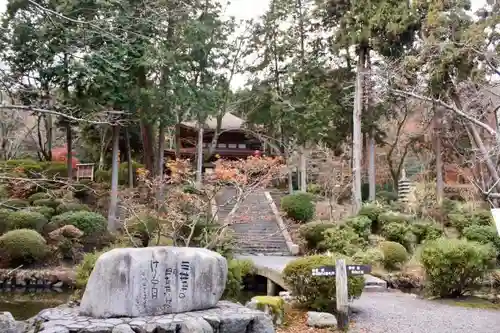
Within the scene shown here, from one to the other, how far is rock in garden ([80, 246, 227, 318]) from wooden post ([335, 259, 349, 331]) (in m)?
1.88

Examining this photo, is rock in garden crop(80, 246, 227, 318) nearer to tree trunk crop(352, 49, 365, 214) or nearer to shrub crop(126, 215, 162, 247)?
shrub crop(126, 215, 162, 247)

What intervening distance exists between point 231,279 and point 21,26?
11.4m

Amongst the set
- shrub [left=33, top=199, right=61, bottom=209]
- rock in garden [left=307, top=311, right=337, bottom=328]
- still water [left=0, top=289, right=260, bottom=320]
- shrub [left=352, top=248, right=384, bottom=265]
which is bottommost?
still water [left=0, top=289, right=260, bottom=320]

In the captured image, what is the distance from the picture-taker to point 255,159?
15.9 meters

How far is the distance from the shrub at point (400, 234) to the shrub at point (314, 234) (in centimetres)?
191

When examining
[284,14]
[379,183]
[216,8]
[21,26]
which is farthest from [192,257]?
[379,183]

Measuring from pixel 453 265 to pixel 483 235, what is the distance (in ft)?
18.3

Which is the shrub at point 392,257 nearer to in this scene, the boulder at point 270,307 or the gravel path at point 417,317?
the gravel path at point 417,317

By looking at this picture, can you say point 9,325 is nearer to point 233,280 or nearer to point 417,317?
point 233,280

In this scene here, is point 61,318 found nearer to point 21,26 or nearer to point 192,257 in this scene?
point 192,257

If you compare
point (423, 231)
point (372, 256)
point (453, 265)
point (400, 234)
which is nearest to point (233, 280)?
point (453, 265)

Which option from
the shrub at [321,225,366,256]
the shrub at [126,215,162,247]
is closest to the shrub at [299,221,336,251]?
the shrub at [321,225,366,256]

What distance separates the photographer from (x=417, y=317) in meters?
8.60

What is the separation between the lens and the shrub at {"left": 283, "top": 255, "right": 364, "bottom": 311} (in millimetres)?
8172
